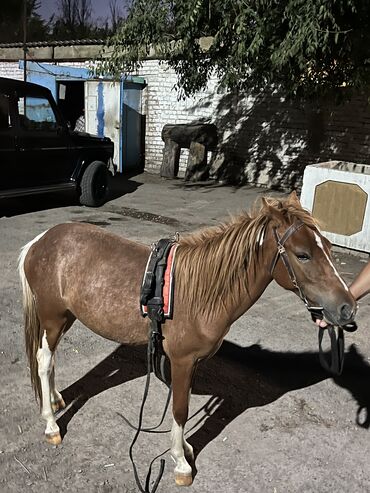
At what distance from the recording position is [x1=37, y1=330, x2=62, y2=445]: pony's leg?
2.94m

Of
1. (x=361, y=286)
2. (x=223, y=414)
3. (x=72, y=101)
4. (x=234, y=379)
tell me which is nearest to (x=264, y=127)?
(x=72, y=101)

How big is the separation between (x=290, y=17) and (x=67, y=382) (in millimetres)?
5311

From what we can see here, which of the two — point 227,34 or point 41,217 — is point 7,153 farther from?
point 227,34

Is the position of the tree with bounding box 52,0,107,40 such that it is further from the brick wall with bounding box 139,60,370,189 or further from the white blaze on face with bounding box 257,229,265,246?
the white blaze on face with bounding box 257,229,265,246

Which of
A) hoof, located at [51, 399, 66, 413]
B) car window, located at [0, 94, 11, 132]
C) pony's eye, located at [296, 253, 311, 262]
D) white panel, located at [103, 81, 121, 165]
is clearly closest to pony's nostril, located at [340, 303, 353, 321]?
pony's eye, located at [296, 253, 311, 262]

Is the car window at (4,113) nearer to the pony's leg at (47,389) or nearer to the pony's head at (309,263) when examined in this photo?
the pony's leg at (47,389)

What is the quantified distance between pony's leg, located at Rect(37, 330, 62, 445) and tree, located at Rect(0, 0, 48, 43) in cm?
2637

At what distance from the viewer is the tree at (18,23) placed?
2619 centimetres

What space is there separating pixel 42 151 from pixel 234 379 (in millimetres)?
6074

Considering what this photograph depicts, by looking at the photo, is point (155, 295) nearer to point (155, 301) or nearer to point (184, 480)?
point (155, 301)

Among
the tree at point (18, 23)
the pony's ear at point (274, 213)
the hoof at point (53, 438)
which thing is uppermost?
the tree at point (18, 23)

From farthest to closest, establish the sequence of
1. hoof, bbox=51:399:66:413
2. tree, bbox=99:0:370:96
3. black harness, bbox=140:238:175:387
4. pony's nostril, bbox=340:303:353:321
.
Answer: tree, bbox=99:0:370:96, hoof, bbox=51:399:66:413, black harness, bbox=140:238:175:387, pony's nostril, bbox=340:303:353:321

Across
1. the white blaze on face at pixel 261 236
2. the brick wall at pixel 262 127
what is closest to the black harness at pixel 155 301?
the white blaze on face at pixel 261 236

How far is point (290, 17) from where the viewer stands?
6348 millimetres
